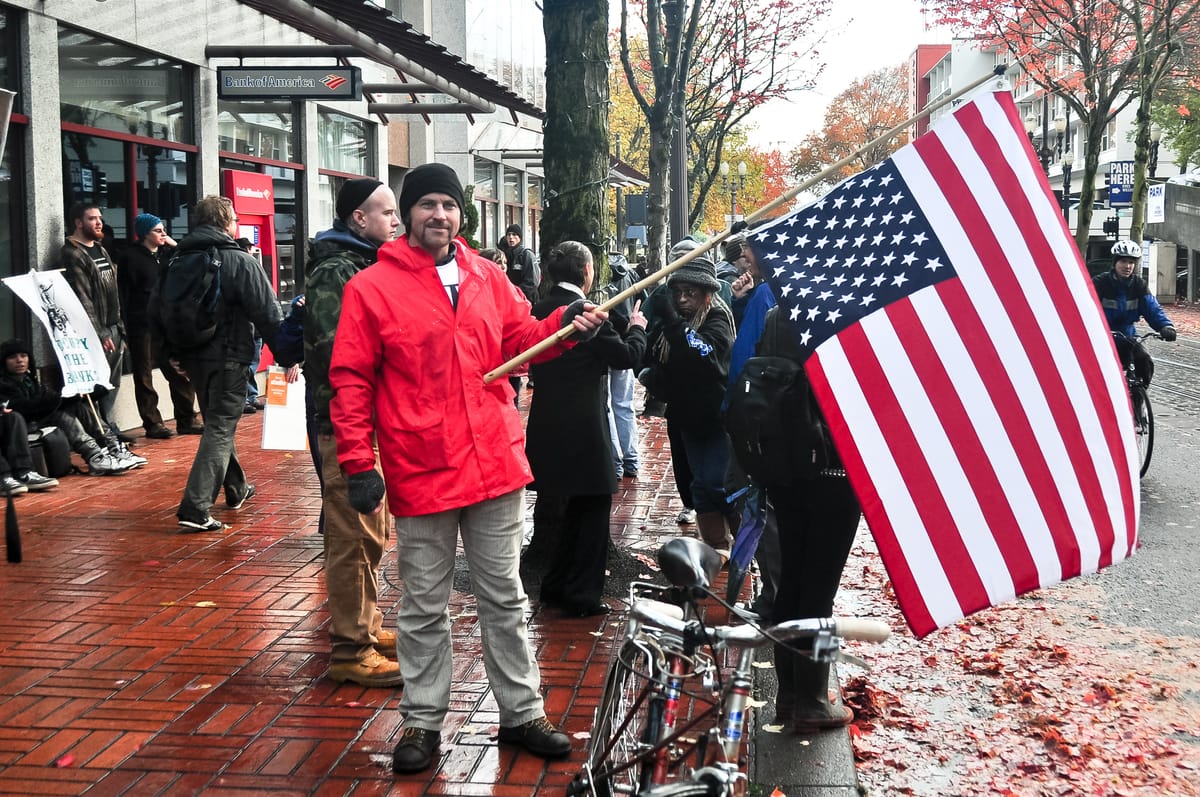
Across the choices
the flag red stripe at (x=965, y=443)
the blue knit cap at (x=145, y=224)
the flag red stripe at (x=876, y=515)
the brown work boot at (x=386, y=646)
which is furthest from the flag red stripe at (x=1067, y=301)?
the blue knit cap at (x=145, y=224)

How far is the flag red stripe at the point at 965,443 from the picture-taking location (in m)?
3.93

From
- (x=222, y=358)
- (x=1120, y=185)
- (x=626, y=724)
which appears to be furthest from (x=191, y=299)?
(x=1120, y=185)

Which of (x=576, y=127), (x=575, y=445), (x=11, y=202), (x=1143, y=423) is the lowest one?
(x=1143, y=423)

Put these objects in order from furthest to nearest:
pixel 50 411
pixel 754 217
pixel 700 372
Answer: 1. pixel 50 411
2. pixel 700 372
3. pixel 754 217

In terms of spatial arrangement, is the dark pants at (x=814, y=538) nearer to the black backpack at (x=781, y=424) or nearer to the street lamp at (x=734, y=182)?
the black backpack at (x=781, y=424)

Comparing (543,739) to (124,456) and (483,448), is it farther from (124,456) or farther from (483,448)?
(124,456)

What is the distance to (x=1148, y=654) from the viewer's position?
628cm

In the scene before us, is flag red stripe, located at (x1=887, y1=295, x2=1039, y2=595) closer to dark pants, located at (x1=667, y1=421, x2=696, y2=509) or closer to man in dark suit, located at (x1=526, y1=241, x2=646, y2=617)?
man in dark suit, located at (x1=526, y1=241, x2=646, y2=617)

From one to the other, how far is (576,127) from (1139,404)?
5.58 metres

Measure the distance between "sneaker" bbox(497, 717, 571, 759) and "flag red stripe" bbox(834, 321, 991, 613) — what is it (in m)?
→ 1.50

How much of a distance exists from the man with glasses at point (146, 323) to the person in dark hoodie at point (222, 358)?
12.9ft

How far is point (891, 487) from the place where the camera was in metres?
3.92

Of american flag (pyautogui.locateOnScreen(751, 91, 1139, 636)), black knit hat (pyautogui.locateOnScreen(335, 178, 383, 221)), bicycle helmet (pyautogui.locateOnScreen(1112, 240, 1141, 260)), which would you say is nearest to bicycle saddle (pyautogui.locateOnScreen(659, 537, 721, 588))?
american flag (pyautogui.locateOnScreen(751, 91, 1139, 636))

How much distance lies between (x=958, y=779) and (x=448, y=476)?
212 cm
